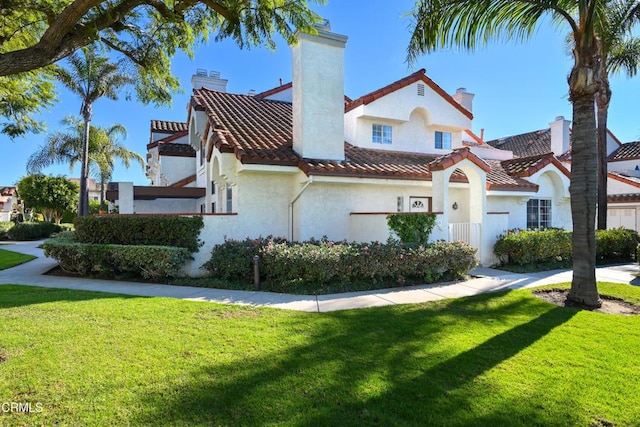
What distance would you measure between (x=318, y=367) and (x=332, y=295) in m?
4.29

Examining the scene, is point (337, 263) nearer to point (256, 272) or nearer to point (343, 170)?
point (256, 272)

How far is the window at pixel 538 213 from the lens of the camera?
17125 millimetres

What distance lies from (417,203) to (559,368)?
10.4m

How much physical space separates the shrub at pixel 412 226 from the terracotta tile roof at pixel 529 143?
21.0 metres

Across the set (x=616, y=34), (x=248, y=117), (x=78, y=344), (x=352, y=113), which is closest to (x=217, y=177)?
(x=248, y=117)

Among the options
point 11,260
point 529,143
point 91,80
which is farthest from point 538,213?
point 91,80

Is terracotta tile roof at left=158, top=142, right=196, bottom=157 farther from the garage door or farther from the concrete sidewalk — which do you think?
the garage door

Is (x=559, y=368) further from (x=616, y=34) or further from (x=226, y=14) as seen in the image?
(x=616, y=34)

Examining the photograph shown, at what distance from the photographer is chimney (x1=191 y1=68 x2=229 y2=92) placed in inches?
821

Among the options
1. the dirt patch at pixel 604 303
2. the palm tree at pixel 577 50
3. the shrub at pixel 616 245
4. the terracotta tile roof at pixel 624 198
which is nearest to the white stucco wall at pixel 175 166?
the palm tree at pixel 577 50

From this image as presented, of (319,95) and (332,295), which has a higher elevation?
(319,95)

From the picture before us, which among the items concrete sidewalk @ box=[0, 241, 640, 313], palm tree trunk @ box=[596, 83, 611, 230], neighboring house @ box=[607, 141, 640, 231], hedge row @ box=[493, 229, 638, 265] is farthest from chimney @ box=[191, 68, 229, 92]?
neighboring house @ box=[607, 141, 640, 231]

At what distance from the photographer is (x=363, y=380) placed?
430 centimetres

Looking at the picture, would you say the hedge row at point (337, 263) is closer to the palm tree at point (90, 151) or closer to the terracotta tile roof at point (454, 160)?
the terracotta tile roof at point (454, 160)
